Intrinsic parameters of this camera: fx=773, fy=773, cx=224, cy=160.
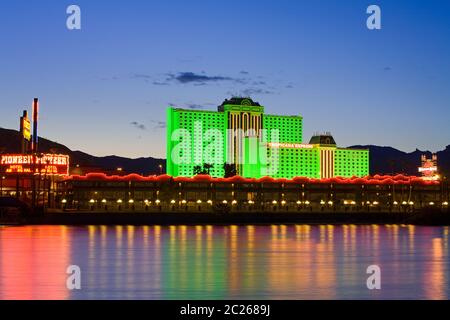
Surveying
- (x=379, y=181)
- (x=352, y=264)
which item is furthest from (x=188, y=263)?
(x=379, y=181)

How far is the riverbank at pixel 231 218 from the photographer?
103m

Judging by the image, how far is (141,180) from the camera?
132 m

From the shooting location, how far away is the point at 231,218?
113188 millimetres

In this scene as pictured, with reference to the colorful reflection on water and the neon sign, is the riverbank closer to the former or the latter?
the neon sign

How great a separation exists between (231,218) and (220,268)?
72001mm

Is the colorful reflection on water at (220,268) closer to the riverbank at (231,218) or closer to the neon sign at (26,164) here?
the riverbank at (231,218)

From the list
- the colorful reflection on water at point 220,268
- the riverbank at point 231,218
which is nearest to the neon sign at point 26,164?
the riverbank at point 231,218

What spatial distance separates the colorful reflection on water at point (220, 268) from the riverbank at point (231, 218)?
3889cm

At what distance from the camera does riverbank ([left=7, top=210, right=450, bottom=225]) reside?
103 metres

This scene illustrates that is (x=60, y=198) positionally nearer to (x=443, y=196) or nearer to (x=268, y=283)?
(x=443, y=196)

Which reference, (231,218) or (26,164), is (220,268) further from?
(26,164)

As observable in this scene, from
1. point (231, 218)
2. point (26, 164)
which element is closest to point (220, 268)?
point (231, 218)

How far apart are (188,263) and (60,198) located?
91471mm

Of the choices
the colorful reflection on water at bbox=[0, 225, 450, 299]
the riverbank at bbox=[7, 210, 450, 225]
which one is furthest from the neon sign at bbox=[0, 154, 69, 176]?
the colorful reflection on water at bbox=[0, 225, 450, 299]
